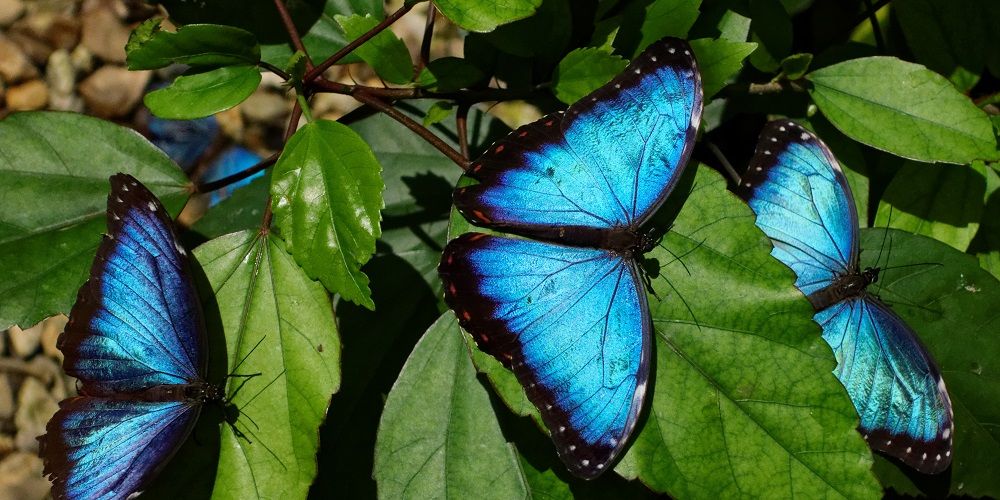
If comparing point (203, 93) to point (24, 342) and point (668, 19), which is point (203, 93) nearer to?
point (668, 19)

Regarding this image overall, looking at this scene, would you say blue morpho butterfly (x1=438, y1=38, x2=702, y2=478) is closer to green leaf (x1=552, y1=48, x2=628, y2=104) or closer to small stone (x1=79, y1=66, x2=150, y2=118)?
green leaf (x1=552, y1=48, x2=628, y2=104)

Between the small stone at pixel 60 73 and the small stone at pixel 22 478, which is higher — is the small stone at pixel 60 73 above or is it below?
above

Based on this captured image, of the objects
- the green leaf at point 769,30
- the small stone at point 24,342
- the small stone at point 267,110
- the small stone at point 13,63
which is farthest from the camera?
the small stone at point 267,110

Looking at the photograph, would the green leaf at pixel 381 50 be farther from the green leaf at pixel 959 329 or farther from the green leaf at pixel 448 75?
the green leaf at pixel 959 329

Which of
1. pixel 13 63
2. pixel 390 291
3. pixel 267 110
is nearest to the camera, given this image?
pixel 390 291

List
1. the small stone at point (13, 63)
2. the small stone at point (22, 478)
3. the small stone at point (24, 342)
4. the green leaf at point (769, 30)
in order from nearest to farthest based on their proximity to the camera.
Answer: the green leaf at point (769, 30) < the small stone at point (22, 478) < the small stone at point (24, 342) < the small stone at point (13, 63)

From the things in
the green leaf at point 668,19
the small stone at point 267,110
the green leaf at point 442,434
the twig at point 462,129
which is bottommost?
the small stone at point 267,110

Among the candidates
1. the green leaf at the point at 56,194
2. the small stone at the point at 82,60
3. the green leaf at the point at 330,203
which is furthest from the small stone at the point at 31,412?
the green leaf at the point at 330,203

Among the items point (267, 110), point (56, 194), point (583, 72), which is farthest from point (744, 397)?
point (267, 110)
